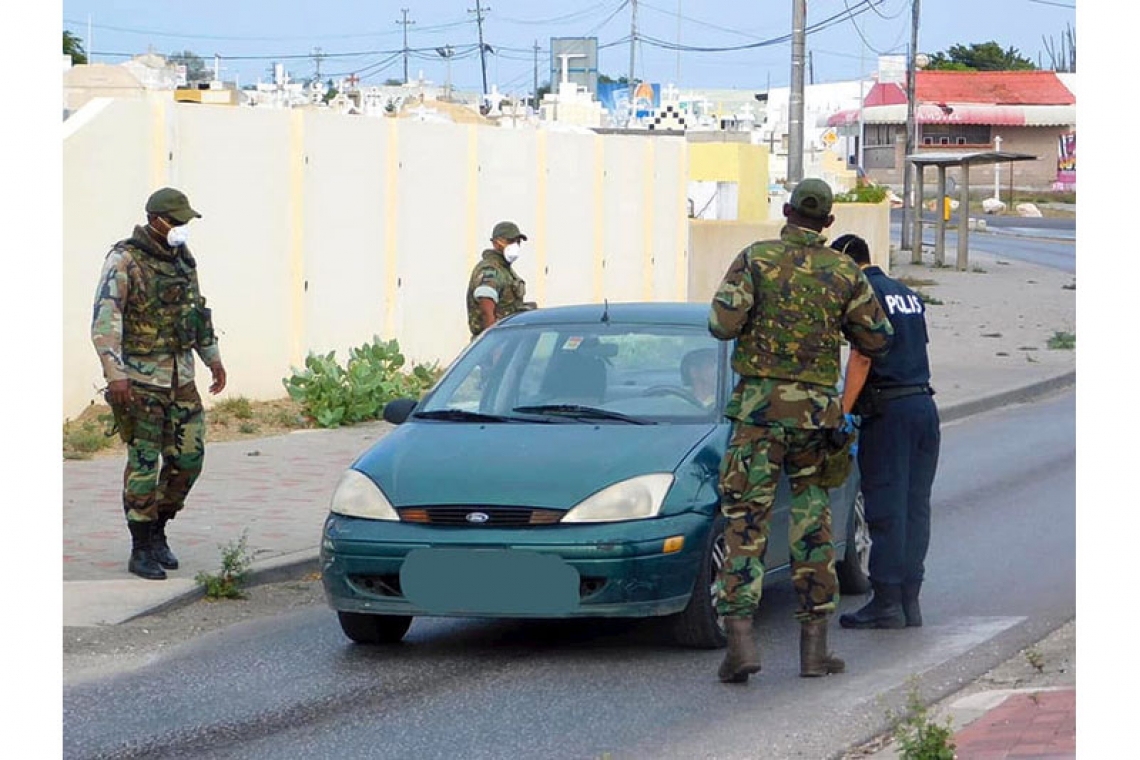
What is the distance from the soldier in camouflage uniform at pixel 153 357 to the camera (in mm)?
9438

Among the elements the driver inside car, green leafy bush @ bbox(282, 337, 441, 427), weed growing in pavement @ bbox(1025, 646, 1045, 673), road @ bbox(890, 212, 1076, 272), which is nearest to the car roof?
the driver inside car

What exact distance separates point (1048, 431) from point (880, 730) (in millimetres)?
11031

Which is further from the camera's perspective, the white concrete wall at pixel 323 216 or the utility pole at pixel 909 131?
the utility pole at pixel 909 131

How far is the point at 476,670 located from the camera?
7965 millimetres

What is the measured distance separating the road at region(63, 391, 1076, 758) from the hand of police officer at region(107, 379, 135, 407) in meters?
1.25

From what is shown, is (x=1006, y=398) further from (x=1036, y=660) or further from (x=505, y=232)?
(x=1036, y=660)

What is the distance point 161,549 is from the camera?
32.5ft

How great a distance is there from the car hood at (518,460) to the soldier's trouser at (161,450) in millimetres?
1539

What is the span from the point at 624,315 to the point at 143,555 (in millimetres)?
2682

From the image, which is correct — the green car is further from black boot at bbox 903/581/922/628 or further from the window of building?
the window of building

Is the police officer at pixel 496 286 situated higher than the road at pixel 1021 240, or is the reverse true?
the road at pixel 1021 240

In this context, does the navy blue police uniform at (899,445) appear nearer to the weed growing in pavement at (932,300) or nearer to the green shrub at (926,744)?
the green shrub at (926,744)

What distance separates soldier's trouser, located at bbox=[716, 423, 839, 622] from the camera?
7.52m

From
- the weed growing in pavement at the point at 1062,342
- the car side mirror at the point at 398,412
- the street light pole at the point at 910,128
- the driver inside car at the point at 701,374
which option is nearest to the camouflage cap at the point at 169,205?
the car side mirror at the point at 398,412
